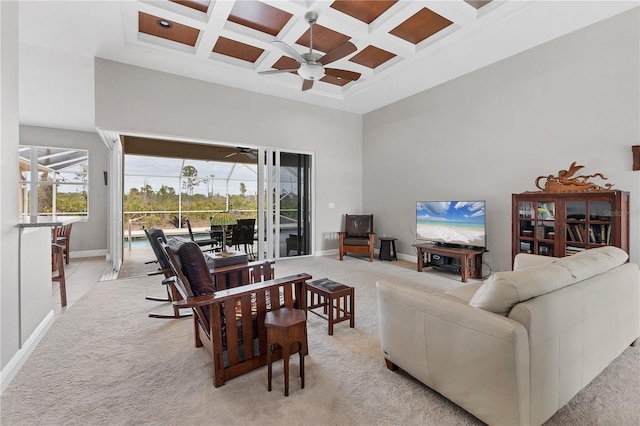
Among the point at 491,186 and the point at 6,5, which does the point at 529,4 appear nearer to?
the point at 491,186

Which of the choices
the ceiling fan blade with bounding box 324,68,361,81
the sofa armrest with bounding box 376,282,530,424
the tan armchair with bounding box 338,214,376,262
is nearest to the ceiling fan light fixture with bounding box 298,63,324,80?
the ceiling fan blade with bounding box 324,68,361,81

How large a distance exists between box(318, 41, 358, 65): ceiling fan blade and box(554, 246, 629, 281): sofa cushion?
107 inches

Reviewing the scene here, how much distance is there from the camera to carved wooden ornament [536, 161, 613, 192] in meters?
3.25

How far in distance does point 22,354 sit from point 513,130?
19.3 feet

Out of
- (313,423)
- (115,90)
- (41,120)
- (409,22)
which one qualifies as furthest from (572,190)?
(41,120)

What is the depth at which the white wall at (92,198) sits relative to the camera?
6.30 meters

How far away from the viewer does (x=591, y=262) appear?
5.87 feet

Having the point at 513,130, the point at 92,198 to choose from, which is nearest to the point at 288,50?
the point at 513,130

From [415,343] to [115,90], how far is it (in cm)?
527

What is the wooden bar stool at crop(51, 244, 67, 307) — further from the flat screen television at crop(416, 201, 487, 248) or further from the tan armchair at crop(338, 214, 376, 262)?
the flat screen television at crop(416, 201, 487, 248)

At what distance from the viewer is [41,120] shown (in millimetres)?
5812

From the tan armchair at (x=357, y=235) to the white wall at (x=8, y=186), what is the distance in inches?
183

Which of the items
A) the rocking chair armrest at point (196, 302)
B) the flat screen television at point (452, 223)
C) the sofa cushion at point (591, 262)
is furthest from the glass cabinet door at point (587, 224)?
the rocking chair armrest at point (196, 302)

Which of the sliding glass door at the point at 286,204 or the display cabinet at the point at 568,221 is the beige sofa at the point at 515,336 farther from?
the sliding glass door at the point at 286,204
